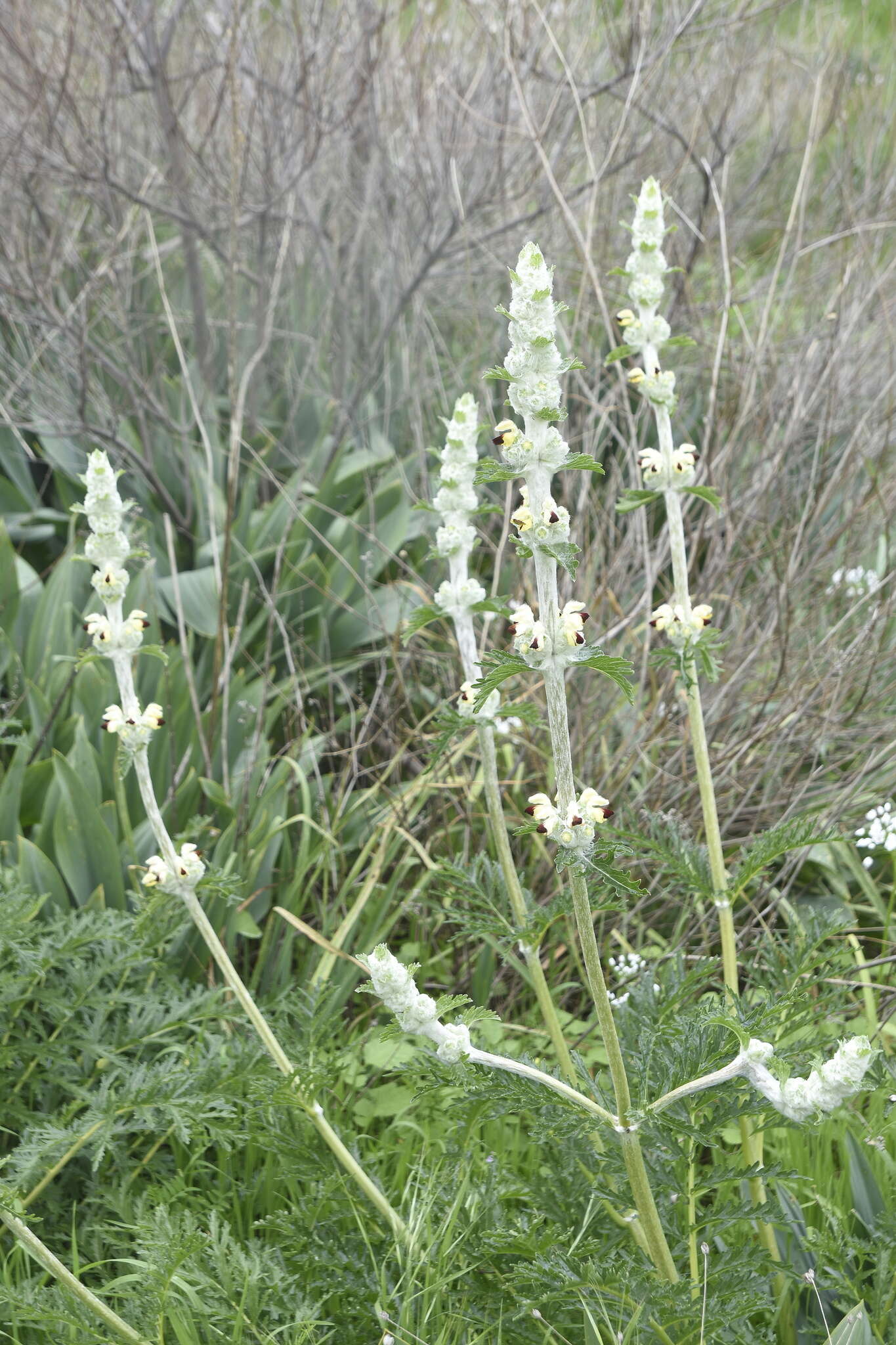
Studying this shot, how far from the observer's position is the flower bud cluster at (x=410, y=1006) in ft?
4.40

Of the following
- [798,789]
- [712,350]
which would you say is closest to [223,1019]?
[798,789]

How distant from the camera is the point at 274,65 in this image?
471 cm

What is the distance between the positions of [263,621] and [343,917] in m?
1.17

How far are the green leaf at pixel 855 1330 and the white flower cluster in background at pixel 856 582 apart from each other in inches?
79.5

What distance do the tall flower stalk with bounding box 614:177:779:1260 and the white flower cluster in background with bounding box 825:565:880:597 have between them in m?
1.36

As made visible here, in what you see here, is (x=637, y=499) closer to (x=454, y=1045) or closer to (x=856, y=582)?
(x=454, y=1045)

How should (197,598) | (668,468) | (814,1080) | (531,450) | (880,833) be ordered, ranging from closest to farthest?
(814,1080)
(531,450)
(668,468)
(880,833)
(197,598)

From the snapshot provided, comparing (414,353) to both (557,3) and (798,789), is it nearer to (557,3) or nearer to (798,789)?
(557,3)

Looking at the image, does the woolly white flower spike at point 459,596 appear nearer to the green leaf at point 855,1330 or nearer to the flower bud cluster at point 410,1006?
the flower bud cluster at point 410,1006

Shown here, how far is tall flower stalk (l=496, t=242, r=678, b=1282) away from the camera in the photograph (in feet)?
4.27

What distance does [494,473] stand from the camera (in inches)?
51.3

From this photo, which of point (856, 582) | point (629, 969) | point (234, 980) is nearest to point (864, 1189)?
point (629, 969)

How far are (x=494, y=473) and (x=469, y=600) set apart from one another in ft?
2.04

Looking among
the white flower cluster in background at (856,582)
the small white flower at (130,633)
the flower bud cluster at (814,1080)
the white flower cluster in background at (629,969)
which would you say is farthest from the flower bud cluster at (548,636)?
the white flower cluster in background at (856,582)
